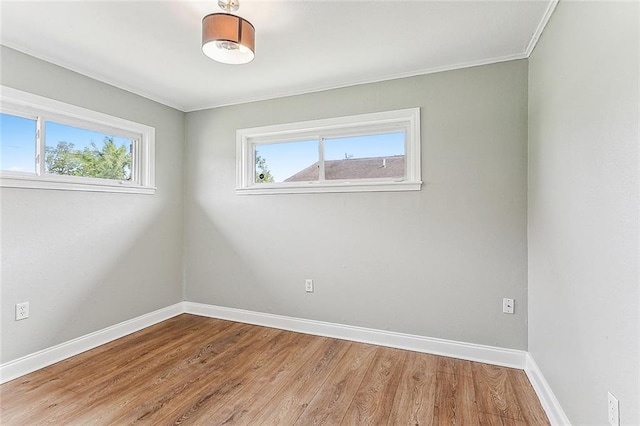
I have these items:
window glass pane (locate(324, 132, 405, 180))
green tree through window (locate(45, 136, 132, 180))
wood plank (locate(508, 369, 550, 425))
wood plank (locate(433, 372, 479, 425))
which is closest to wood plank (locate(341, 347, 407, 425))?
wood plank (locate(433, 372, 479, 425))

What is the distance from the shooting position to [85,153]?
2795 millimetres

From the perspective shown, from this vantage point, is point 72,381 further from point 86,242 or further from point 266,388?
point 266,388

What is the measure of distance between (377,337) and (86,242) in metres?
2.64

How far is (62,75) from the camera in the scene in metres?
2.52

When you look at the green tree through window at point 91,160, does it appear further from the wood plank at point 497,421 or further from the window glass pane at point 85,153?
the wood plank at point 497,421

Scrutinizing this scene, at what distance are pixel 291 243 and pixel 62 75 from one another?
91.8 inches

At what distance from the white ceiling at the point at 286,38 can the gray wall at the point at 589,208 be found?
41 centimetres

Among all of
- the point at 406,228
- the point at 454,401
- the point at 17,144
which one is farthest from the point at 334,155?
the point at 17,144

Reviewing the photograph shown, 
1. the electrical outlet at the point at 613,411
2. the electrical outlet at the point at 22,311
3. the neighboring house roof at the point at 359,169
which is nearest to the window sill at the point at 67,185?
the electrical outlet at the point at 22,311

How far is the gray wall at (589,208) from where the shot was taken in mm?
1100

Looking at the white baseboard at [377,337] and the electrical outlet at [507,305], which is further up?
the electrical outlet at [507,305]

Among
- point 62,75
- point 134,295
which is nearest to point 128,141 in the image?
point 62,75

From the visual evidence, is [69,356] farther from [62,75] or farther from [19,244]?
[62,75]

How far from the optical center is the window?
277 centimetres
